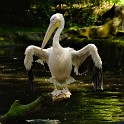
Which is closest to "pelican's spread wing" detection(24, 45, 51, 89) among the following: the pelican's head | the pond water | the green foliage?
the pelican's head

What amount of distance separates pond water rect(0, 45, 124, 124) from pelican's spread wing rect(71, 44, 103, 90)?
89cm

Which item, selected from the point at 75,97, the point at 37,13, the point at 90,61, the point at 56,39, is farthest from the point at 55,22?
the point at 37,13

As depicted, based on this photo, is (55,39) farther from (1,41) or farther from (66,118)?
(1,41)

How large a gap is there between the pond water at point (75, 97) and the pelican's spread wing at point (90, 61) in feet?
2.93

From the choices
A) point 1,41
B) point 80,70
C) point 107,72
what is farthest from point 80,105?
point 1,41

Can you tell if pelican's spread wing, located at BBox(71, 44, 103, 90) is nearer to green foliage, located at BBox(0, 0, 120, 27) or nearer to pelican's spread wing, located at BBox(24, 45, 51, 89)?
pelican's spread wing, located at BBox(24, 45, 51, 89)

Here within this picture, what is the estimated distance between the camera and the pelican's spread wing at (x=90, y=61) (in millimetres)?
9367

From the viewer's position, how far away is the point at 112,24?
95.6 feet

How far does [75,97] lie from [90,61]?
4.40m

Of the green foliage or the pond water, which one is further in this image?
the green foliage

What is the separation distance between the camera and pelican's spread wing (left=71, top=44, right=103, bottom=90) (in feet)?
30.7

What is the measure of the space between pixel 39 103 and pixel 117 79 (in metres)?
8.72

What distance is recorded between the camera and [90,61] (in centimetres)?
982

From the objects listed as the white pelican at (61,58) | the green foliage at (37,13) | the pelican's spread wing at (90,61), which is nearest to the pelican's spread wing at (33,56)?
the white pelican at (61,58)
